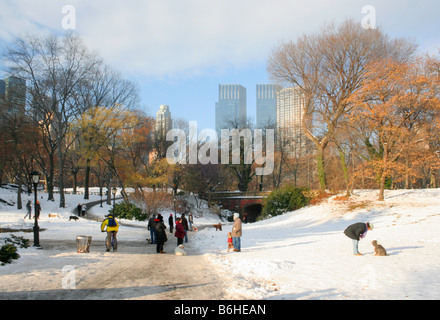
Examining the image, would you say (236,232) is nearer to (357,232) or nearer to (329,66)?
(357,232)

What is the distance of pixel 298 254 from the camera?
12.7 m

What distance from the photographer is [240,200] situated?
52781 millimetres

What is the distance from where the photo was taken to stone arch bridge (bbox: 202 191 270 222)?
170 ft

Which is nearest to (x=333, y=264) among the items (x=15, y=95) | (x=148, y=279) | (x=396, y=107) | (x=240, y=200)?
(x=148, y=279)

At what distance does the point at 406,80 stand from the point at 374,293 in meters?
22.0

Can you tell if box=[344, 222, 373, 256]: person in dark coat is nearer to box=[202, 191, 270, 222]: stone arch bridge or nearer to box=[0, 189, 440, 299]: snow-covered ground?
box=[0, 189, 440, 299]: snow-covered ground

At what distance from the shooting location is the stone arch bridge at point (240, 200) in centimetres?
5169

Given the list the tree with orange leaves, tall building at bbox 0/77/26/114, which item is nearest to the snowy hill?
the tree with orange leaves

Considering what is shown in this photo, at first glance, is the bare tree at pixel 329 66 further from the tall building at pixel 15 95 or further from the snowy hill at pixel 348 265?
the tall building at pixel 15 95

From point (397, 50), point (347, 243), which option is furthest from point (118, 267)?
point (397, 50)

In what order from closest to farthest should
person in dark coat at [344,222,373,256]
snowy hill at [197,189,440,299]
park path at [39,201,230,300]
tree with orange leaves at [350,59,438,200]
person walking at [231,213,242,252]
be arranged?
park path at [39,201,230,300] → snowy hill at [197,189,440,299] → person in dark coat at [344,222,373,256] → person walking at [231,213,242,252] → tree with orange leaves at [350,59,438,200]

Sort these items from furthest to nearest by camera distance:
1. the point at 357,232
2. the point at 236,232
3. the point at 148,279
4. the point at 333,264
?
the point at 236,232, the point at 357,232, the point at 333,264, the point at 148,279

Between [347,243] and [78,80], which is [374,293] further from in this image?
[78,80]

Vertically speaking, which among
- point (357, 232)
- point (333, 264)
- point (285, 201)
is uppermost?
point (357, 232)
